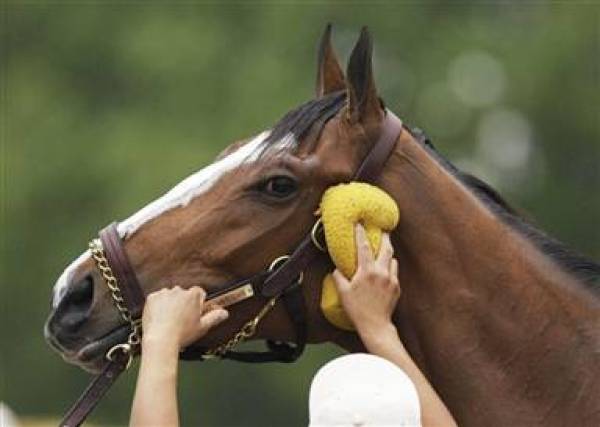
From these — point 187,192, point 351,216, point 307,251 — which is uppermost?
point 187,192

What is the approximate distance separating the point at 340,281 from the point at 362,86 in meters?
0.65

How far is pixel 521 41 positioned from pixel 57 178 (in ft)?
24.0

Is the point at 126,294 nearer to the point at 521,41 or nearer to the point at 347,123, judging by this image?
the point at 347,123

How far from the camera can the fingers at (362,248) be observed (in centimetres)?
657

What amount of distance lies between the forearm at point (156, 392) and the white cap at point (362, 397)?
0.79 m

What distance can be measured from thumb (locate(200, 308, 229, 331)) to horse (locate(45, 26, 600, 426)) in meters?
0.12

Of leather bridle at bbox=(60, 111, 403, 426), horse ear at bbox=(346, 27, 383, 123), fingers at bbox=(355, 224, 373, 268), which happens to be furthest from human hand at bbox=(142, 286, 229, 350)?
horse ear at bbox=(346, 27, 383, 123)

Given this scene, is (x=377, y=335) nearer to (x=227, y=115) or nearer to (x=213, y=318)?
(x=213, y=318)

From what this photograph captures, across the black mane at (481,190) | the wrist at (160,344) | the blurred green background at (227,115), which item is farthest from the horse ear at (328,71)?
the blurred green background at (227,115)

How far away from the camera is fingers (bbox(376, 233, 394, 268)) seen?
6.60 meters

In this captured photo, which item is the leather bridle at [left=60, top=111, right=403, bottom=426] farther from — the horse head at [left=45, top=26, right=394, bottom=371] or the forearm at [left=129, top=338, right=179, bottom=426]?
the forearm at [left=129, top=338, right=179, bottom=426]

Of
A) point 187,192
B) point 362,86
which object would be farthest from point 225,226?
point 362,86

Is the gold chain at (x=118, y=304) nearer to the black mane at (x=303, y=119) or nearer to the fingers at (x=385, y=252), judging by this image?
the black mane at (x=303, y=119)

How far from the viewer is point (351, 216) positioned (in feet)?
21.5
